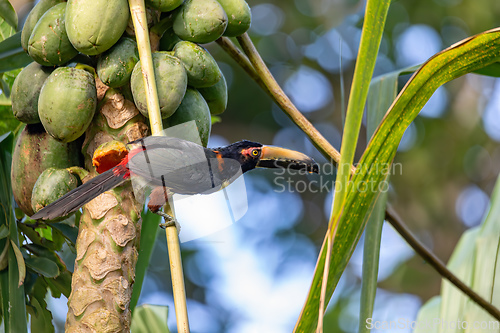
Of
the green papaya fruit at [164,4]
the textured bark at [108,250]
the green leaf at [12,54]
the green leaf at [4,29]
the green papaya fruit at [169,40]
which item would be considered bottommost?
the textured bark at [108,250]

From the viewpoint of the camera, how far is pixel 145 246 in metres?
1.50

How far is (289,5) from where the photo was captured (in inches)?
243

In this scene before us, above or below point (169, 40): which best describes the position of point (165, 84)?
below

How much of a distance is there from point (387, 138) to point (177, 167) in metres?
0.76

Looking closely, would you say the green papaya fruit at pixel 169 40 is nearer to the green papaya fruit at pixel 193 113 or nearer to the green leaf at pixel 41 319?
the green papaya fruit at pixel 193 113

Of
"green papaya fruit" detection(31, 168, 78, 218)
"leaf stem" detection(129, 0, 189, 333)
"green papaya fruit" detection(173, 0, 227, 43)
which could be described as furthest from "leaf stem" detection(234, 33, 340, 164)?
"green papaya fruit" detection(31, 168, 78, 218)

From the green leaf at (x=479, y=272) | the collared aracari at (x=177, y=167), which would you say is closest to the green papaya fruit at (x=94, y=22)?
the collared aracari at (x=177, y=167)

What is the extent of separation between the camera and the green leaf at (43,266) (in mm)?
1416

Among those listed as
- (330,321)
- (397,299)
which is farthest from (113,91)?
(397,299)

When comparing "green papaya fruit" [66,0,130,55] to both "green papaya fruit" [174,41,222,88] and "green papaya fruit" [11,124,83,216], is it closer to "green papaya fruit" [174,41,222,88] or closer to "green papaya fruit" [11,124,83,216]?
"green papaya fruit" [174,41,222,88]

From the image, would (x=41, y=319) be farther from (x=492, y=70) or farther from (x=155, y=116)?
(x=492, y=70)

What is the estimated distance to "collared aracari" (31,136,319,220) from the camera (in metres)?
1.21

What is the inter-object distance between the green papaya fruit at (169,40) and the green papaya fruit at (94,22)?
0.19m

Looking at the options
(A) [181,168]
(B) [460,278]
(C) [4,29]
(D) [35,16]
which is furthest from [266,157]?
(C) [4,29]
